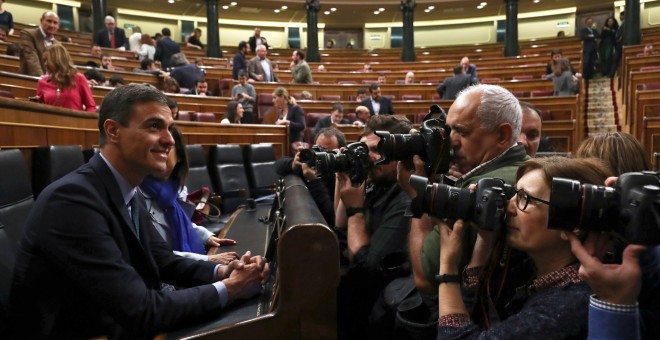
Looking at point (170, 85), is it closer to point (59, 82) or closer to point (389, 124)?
point (59, 82)

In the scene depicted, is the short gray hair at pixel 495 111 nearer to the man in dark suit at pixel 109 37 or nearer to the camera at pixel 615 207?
the camera at pixel 615 207

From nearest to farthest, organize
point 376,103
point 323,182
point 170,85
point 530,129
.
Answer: point 530,129, point 323,182, point 170,85, point 376,103

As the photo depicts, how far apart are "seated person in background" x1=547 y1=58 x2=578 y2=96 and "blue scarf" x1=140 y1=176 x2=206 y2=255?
5567mm

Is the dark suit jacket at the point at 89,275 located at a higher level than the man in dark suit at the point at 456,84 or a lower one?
lower

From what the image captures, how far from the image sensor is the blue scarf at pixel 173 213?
1650mm

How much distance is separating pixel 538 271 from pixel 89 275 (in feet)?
2.62

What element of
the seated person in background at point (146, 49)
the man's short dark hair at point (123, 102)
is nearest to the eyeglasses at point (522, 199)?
the man's short dark hair at point (123, 102)

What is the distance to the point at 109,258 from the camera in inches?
36.1

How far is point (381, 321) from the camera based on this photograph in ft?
4.53

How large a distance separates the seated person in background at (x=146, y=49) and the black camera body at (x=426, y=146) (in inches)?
258

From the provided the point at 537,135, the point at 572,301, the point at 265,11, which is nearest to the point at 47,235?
the point at 572,301

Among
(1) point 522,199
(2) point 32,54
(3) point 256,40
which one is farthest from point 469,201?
(3) point 256,40

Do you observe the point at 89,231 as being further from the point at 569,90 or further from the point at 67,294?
the point at 569,90

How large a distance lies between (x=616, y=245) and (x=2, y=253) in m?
1.26
